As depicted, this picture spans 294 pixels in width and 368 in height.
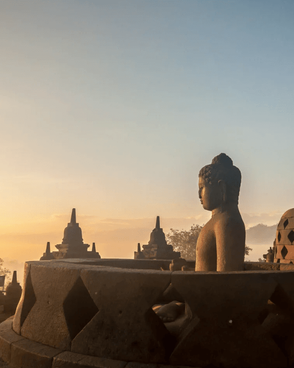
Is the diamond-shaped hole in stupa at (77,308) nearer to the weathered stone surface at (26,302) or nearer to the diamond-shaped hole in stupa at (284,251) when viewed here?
the weathered stone surface at (26,302)

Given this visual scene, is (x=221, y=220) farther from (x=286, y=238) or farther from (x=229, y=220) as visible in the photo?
(x=286, y=238)

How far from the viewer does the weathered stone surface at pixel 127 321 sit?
230 centimetres

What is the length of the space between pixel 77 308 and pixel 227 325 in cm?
123

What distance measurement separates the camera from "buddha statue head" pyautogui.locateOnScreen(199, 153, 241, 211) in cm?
377

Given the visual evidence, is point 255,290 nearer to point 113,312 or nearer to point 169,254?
point 113,312

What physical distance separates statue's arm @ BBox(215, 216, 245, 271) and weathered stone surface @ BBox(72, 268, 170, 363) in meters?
1.17

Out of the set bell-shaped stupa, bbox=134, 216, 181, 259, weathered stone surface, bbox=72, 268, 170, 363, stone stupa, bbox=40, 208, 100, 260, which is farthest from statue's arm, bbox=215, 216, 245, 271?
bell-shaped stupa, bbox=134, 216, 181, 259

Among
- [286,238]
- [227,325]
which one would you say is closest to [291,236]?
[286,238]

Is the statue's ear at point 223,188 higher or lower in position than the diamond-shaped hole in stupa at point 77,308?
higher

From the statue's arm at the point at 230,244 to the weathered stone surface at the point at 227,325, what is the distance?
0.99 meters

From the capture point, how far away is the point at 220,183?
3781 mm

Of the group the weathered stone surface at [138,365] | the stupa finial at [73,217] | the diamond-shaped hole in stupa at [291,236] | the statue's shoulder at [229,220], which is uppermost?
the stupa finial at [73,217]

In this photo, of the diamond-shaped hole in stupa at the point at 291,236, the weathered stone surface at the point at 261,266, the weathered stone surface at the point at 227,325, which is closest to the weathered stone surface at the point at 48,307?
the weathered stone surface at the point at 227,325

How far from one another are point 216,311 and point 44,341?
1.42 meters
